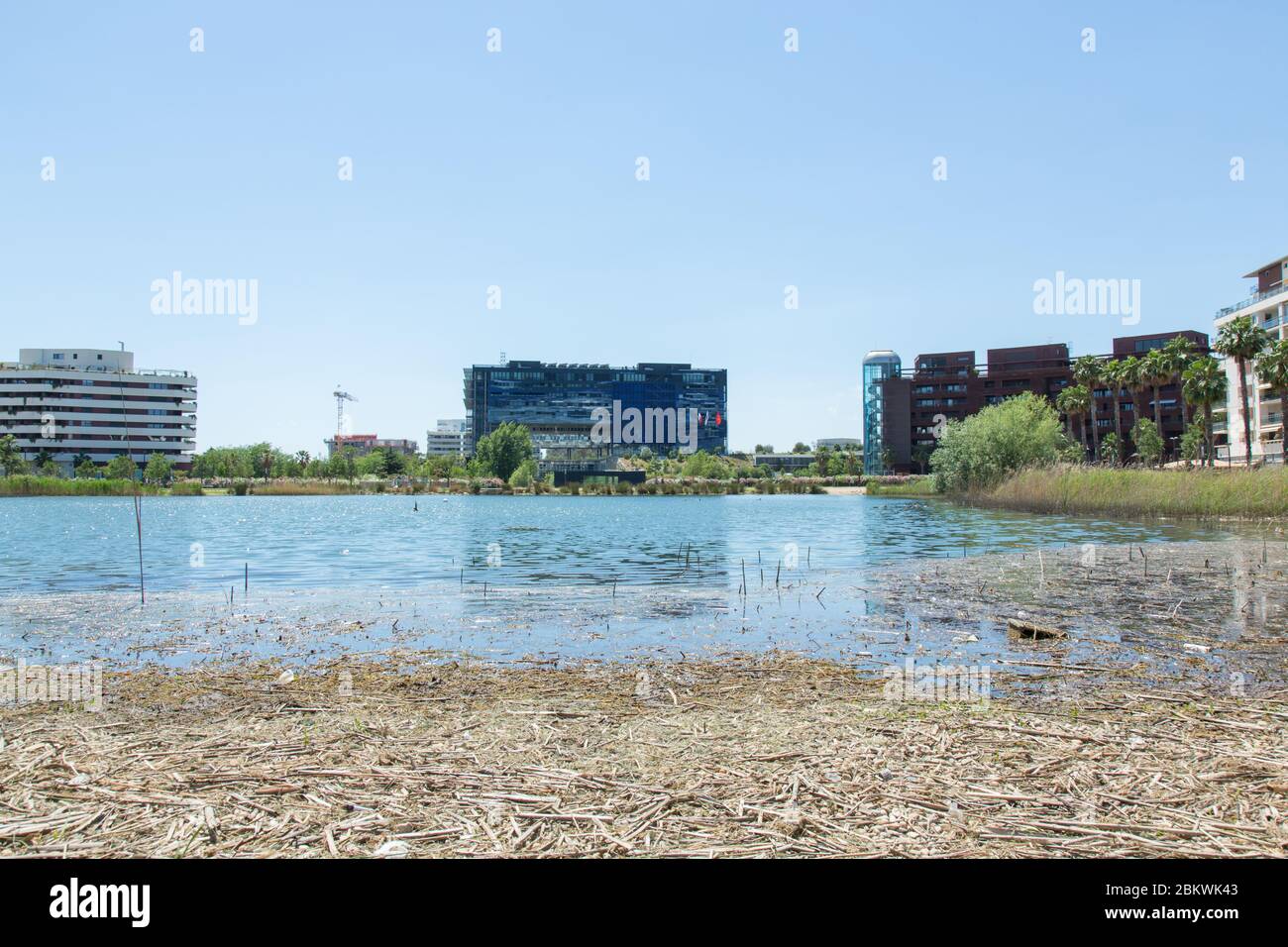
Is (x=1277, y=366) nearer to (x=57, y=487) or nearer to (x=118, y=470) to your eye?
(x=57, y=487)

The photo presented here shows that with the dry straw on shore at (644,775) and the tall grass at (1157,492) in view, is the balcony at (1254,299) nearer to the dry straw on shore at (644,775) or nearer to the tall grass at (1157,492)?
the tall grass at (1157,492)

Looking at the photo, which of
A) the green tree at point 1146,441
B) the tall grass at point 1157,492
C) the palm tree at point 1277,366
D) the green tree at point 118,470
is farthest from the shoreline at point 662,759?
the green tree at point 118,470

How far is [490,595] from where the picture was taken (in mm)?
21703

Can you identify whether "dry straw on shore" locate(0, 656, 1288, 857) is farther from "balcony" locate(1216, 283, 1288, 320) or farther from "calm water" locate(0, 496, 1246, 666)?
"balcony" locate(1216, 283, 1288, 320)

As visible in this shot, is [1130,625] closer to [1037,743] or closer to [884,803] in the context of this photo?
[1037,743]

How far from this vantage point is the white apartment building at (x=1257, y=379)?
4368 inches

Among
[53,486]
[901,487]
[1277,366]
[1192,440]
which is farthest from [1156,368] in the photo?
[53,486]

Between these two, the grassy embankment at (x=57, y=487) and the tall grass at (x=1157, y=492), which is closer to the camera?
the tall grass at (x=1157, y=492)

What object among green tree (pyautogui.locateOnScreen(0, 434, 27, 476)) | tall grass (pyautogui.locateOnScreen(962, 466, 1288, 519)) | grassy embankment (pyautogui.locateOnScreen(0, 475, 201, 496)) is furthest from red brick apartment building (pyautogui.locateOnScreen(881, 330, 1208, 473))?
green tree (pyautogui.locateOnScreen(0, 434, 27, 476))

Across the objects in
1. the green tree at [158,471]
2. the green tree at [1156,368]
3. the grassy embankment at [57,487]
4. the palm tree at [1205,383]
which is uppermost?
the green tree at [1156,368]

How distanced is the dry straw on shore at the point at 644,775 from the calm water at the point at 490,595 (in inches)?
157

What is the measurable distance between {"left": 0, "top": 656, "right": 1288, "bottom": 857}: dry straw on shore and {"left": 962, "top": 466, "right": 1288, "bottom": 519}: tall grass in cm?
5099

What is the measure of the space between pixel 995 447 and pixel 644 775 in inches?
3366
